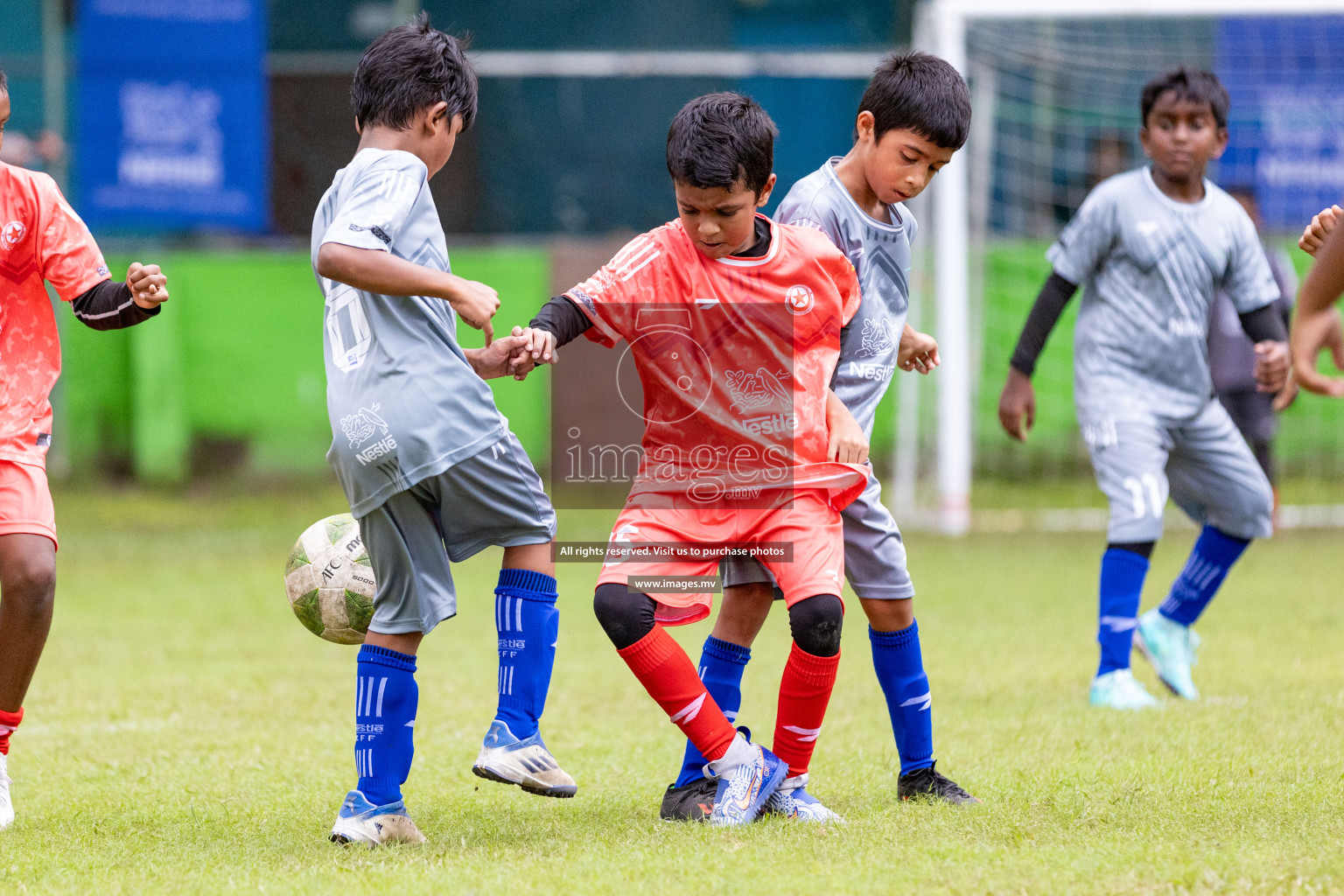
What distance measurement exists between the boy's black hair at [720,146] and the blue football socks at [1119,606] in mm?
2369

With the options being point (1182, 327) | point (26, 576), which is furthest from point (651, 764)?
point (1182, 327)

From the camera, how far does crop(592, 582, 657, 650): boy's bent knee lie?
345 centimetres

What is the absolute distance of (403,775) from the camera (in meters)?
3.46

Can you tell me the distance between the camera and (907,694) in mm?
3832

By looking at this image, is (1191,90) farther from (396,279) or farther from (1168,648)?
(396,279)

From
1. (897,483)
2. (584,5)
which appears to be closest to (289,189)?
(584,5)

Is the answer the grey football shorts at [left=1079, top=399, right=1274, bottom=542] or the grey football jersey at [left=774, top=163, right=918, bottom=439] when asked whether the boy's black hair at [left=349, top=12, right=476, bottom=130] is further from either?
the grey football shorts at [left=1079, top=399, right=1274, bottom=542]

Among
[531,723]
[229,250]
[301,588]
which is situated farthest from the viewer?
[229,250]

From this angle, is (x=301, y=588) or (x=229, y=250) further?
(x=229, y=250)

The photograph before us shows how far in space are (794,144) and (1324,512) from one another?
5.39 metres

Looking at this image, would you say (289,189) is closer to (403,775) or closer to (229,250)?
(229,250)

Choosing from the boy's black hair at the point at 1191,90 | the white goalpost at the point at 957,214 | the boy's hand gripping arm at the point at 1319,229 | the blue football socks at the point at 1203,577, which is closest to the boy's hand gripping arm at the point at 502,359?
the boy's hand gripping arm at the point at 1319,229

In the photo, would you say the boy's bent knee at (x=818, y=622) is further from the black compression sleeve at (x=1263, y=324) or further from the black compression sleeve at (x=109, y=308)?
the black compression sleeve at (x=1263, y=324)

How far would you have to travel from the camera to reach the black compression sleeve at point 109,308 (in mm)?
3771
